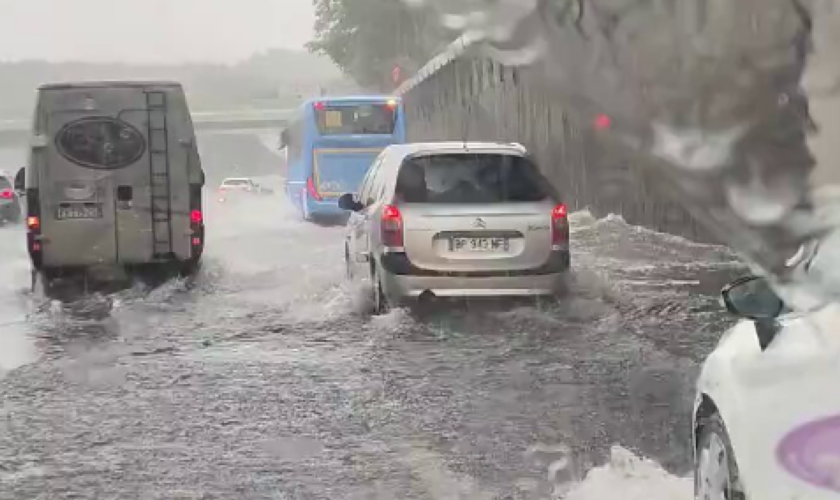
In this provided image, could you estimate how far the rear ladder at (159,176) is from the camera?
12961 mm

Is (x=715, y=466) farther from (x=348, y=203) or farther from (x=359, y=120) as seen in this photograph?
(x=359, y=120)

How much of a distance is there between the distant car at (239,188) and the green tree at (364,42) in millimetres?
10563

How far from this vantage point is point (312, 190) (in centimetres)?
2498

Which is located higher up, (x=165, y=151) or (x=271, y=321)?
(x=165, y=151)

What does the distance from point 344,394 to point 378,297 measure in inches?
121

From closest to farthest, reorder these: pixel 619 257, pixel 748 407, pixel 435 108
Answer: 1. pixel 748 407
2. pixel 619 257
3. pixel 435 108

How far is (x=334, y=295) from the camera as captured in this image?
1206cm

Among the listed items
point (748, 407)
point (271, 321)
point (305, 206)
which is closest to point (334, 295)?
point (271, 321)

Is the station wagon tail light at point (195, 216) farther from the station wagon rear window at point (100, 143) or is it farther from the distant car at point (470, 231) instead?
the distant car at point (470, 231)

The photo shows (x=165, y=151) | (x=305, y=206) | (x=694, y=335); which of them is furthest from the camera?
(x=305, y=206)

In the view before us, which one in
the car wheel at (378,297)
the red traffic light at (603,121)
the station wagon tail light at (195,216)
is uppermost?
the red traffic light at (603,121)

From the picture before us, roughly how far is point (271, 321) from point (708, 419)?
6567 mm

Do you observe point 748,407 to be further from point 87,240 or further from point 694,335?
point 87,240

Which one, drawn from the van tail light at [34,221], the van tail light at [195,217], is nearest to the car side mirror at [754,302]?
the van tail light at [195,217]
